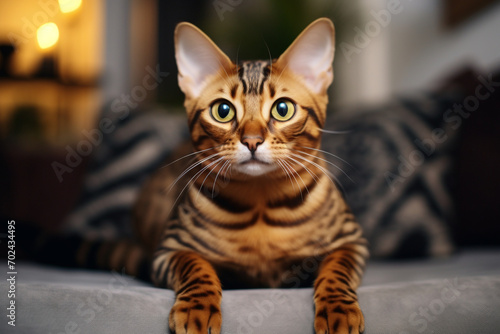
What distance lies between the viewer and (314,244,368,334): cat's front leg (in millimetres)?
565

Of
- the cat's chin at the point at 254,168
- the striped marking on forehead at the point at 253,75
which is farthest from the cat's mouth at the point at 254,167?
the striped marking on forehead at the point at 253,75

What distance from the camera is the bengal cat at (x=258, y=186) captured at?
2.09ft

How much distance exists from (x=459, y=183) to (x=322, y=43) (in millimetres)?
780

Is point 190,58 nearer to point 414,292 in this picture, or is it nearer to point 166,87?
point 414,292

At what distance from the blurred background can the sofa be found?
260 mm

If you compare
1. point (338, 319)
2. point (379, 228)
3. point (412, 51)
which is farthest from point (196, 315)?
point (412, 51)

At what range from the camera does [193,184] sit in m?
0.76

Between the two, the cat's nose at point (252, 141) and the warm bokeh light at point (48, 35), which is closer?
the cat's nose at point (252, 141)

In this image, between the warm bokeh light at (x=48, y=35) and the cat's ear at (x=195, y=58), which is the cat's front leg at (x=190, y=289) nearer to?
the cat's ear at (x=195, y=58)

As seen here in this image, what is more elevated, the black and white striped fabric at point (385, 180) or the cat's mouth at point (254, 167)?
the cat's mouth at point (254, 167)

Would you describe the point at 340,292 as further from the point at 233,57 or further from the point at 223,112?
the point at 233,57

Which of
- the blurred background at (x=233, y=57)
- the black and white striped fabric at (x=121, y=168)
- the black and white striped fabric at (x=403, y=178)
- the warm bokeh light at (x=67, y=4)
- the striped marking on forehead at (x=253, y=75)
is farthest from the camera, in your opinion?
the blurred background at (x=233, y=57)

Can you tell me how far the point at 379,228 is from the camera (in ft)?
3.65

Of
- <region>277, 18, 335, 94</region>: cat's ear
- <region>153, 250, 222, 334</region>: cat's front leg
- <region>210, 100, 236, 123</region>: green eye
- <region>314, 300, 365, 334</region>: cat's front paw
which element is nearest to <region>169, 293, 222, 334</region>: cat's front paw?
<region>153, 250, 222, 334</region>: cat's front leg
